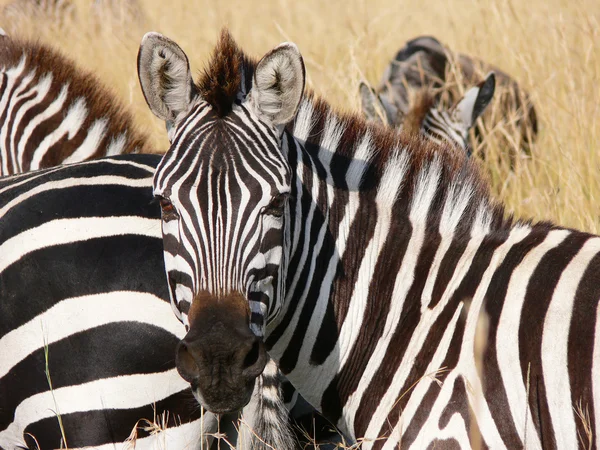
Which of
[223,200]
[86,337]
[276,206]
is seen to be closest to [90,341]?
[86,337]

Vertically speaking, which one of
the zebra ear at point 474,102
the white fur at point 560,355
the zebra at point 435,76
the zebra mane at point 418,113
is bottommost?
the white fur at point 560,355

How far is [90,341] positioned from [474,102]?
220 inches

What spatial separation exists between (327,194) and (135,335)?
1053mm

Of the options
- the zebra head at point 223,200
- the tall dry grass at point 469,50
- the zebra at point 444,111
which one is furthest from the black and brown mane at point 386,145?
the zebra at point 444,111

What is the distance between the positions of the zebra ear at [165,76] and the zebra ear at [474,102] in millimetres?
5110

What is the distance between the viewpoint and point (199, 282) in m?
2.67

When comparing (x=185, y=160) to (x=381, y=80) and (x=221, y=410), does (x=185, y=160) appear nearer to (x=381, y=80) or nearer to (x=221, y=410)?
(x=221, y=410)

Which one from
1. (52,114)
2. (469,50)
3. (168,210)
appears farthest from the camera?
(469,50)

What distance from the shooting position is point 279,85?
292 cm

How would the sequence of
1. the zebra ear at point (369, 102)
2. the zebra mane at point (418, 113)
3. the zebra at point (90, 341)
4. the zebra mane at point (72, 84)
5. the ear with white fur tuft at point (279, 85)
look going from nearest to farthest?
the ear with white fur tuft at point (279, 85) < the zebra at point (90, 341) < the zebra mane at point (72, 84) < the zebra mane at point (418, 113) < the zebra ear at point (369, 102)

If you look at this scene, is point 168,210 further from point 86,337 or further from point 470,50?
point 470,50

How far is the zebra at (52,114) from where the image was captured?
5070 millimetres

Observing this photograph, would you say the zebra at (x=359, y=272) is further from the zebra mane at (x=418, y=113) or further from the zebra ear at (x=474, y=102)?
the zebra ear at (x=474, y=102)

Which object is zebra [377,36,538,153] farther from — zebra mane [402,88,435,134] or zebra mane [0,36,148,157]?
zebra mane [0,36,148,157]
